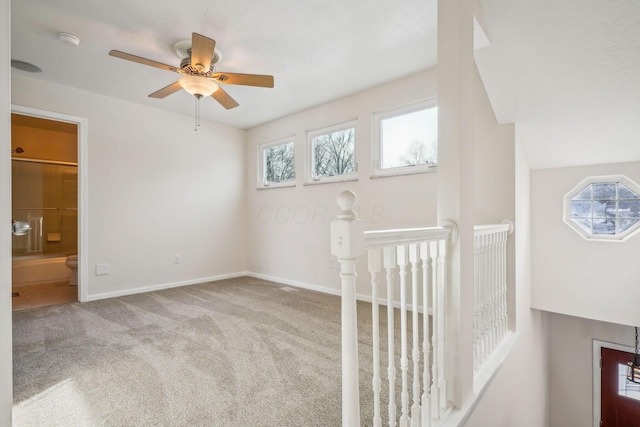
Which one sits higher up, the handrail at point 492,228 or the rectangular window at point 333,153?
the rectangular window at point 333,153

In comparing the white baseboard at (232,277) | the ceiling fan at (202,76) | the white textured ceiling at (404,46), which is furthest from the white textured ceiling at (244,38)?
the white baseboard at (232,277)

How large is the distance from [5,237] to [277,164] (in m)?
4.23

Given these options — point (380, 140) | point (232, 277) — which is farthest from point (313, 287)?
point (380, 140)

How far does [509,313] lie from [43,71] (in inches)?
193

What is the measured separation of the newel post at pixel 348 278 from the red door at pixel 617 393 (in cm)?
352

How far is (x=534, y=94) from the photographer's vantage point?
225 centimetres

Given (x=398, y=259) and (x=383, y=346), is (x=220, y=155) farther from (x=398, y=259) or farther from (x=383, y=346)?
(x=398, y=259)

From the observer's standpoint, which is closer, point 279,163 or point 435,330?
point 435,330

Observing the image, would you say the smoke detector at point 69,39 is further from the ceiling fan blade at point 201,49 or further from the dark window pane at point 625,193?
the dark window pane at point 625,193

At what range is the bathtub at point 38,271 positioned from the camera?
4.57 metres

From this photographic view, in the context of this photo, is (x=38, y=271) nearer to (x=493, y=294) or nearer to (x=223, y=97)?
(x=223, y=97)

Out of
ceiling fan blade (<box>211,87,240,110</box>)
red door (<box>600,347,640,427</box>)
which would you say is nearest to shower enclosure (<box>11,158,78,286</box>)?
ceiling fan blade (<box>211,87,240,110</box>)

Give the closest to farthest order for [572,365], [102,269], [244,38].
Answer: [244,38] → [572,365] → [102,269]

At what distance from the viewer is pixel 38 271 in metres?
4.78
